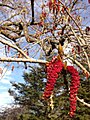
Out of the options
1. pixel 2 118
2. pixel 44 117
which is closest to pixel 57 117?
pixel 44 117

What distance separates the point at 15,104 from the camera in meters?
38.2

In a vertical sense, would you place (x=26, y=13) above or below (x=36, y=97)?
above

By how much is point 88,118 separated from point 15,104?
16406 mm

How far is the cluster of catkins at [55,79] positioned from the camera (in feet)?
5.26

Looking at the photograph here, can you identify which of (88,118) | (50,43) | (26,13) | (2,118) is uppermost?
(26,13)

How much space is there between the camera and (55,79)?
163cm

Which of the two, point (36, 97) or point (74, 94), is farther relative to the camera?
point (36, 97)

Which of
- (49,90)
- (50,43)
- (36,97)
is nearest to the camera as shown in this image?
(49,90)

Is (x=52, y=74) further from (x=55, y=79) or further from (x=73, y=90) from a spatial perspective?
(x=73, y=90)

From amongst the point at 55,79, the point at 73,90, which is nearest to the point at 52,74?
the point at 55,79

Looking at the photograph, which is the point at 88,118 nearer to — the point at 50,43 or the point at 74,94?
the point at 50,43

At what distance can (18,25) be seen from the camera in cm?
786

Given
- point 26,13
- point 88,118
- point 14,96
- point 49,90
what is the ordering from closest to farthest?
point 49,90, point 26,13, point 88,118, point 14,96

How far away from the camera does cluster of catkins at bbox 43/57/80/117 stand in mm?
1604
